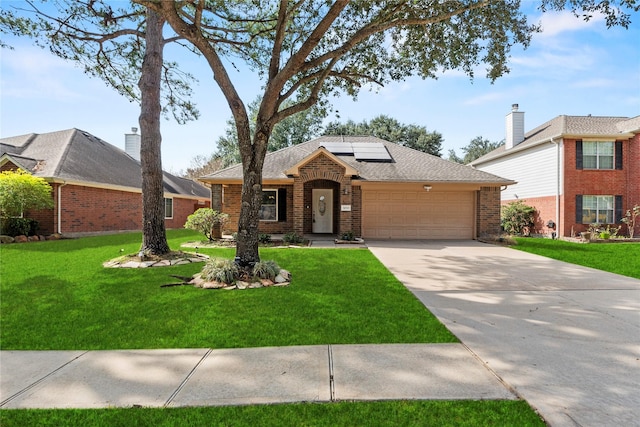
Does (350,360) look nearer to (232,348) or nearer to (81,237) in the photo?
(232,348)

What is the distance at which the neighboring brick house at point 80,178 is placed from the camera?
14492 millimetres

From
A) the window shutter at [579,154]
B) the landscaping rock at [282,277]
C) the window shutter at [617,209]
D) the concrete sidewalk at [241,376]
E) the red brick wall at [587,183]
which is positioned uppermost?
the window shutter at [579,154]

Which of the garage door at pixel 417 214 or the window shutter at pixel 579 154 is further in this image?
the window shutter at pixel 579 154

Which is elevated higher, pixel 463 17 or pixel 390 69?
pixel 463 17

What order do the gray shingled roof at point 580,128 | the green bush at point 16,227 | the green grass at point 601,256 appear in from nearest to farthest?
the green grass at point 601,256
the green bush at point 16,227
the gray shingled roof at point 580,128

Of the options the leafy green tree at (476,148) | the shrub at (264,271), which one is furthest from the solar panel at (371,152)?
the leafy green tree at (476,148)

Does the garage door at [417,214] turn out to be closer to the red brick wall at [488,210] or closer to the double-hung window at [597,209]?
the red brick wall at [488,210]

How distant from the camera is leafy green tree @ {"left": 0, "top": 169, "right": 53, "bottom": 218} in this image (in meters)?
12.5

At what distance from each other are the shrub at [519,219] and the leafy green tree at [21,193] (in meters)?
22.2

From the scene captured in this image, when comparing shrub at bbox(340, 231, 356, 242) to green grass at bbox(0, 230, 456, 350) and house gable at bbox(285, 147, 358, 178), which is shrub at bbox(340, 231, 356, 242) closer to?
house gable at bbox(285, 147, 358, 178)

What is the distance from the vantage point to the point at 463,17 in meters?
8.51

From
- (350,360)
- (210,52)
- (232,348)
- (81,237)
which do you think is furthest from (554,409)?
(81,237)

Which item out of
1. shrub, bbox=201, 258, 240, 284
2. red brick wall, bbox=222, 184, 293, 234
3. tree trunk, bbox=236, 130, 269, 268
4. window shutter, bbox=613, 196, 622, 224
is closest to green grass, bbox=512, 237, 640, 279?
window shutter, bbox=613, 196, 622, 224

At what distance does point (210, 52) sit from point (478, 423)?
7581 mm
